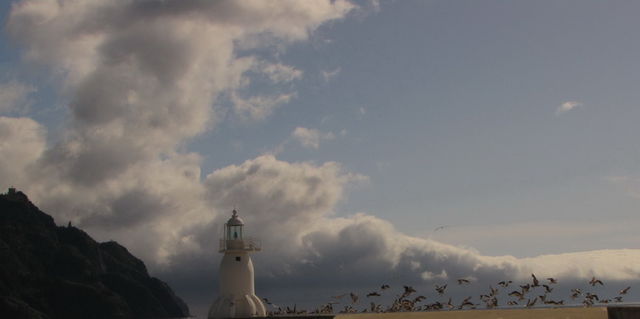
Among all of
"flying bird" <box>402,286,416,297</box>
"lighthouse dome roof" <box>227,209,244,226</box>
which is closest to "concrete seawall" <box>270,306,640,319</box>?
"flying bird" <box>402,286,416,297</box>

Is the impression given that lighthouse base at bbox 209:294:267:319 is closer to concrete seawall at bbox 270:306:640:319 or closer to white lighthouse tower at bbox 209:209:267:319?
white lighthouse tower at bbox 209:209:267:319

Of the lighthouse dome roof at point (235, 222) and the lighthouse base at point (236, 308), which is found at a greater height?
the lighthouse dome roof at point (235, 222)

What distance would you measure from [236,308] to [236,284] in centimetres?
196

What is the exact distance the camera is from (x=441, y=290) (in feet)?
151

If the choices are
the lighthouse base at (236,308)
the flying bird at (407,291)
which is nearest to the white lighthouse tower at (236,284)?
the lighthouse base at (236,308)

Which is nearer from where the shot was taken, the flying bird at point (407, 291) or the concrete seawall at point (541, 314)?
the concrete seawall at point (541, 314)

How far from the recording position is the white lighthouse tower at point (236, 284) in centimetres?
5159

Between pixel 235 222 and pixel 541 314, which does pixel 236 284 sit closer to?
pixel 235 222

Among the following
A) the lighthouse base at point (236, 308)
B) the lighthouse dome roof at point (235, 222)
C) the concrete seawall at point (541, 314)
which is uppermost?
the lighthouse dome roof at point (235, 222)

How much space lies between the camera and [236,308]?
5172 centimetres

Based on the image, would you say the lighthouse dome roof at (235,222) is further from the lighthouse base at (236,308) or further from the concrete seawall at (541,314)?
the concrete seawall at (541,314)

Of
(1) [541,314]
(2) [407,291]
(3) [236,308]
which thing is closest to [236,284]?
(3) [236,308]

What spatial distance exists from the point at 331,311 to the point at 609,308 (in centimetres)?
2505

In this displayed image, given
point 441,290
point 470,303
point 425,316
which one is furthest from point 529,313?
point 441,290
